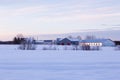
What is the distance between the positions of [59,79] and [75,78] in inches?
23.4

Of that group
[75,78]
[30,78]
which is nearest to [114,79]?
[75,78]

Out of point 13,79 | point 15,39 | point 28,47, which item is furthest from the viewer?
point 15,39

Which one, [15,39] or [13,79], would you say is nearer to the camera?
[13,79]

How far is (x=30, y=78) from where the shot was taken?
10.0 meters

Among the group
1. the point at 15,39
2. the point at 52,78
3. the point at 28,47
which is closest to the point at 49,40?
the point at 15,39

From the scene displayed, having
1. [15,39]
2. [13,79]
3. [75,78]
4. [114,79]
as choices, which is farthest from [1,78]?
[15,39]

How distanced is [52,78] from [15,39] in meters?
83.8

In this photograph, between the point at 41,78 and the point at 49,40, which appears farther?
the point at 49,40

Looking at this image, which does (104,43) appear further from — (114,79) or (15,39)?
(114,79)

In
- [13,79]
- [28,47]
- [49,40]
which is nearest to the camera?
[13,79]

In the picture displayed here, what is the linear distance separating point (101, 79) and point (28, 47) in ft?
139

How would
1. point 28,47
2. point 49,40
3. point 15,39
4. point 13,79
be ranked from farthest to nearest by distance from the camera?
point 49,40 → point 15,39 → point 28,47 → point 13,79

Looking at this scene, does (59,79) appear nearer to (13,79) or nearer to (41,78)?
(41,78)

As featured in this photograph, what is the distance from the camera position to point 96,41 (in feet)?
311
